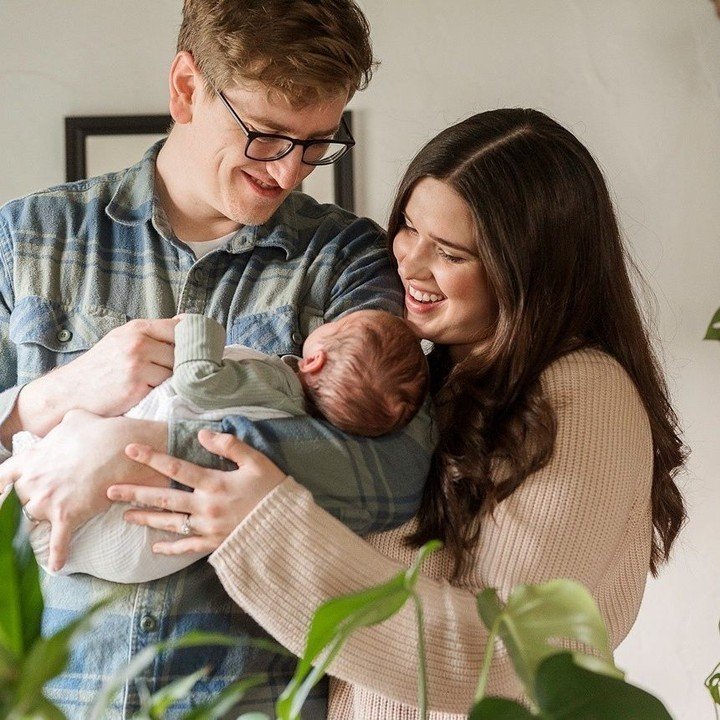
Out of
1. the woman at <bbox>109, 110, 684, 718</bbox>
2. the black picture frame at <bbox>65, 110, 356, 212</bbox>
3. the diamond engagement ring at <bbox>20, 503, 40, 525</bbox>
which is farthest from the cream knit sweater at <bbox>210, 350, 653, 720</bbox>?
the black picture frame at <bbox>65, 110, 356, 212</bbox>

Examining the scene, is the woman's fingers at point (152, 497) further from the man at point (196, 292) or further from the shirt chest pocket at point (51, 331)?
the shirt chest pocket at point (51, 331)

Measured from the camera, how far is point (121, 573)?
138cm

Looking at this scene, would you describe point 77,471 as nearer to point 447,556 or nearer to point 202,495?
point 202,495

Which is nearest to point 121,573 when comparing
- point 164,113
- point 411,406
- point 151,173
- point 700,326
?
point 411,406

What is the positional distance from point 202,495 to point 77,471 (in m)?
0.16

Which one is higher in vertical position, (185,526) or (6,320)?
(6,320)

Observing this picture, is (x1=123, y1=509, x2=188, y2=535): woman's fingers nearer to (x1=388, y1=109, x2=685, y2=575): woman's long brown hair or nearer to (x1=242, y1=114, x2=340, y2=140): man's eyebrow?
(x1=388, y1=109, x2=685, y2=575): woman's long brown hair

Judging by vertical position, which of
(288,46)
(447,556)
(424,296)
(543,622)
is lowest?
(447,556)

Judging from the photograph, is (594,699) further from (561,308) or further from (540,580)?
(561,308)

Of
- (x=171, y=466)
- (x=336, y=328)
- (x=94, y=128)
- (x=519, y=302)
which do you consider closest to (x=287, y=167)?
(x=336, y=328)

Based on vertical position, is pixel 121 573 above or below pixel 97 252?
below

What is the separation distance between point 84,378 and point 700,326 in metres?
1.65

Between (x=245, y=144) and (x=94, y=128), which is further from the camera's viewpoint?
(x=94, y=128)

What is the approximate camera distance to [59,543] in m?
1.34
